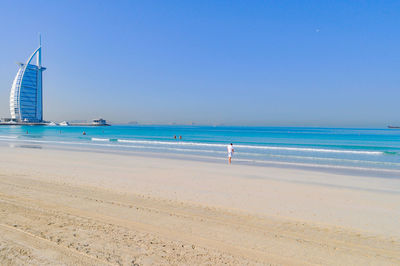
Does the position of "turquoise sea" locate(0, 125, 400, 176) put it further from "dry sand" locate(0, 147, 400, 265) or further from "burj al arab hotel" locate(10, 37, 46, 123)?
"burj al arab hotel" locate(10, 37, 46, 123)

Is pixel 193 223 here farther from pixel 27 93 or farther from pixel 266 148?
pixel 27 93

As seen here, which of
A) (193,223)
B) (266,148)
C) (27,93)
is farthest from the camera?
(27,93)

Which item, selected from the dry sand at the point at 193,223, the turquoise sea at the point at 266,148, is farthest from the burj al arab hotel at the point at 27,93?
the dry sand at the point at 193,223

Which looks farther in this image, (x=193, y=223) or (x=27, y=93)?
(x=27, y=93)

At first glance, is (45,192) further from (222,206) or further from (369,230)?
(369,230)

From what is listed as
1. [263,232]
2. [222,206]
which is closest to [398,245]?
[263,232]

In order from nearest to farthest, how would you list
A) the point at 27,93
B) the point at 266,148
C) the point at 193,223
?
the point at 193,223, the point at 266,148, the point at 27,93

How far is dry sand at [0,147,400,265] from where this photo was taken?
4.56 metres

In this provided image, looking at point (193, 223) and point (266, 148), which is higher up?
point (193, 223)

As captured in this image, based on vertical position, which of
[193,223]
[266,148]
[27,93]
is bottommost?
[266,148]

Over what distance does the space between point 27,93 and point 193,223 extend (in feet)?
610

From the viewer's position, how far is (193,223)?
622 cm

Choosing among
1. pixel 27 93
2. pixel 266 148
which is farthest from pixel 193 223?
pixel 27 93

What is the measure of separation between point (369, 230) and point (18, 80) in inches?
7493
